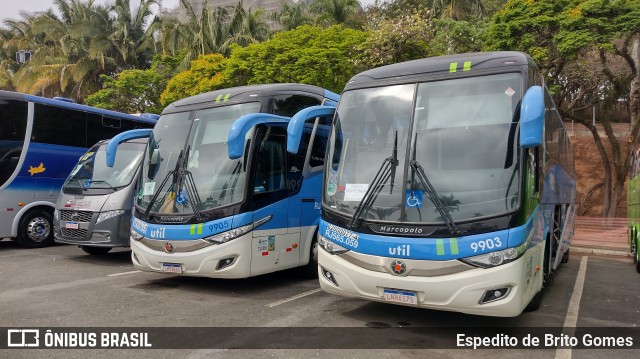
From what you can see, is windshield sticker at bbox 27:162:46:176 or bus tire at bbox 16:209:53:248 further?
windshield sticker at bbox 27:162:46:176

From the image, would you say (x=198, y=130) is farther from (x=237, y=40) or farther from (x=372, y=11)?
(x=372, y=11)

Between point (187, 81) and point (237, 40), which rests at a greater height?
point (237, 40)

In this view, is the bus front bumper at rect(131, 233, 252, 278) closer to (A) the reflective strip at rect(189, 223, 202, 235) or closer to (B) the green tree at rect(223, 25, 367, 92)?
(A) the reflective strip at rect(189, 223, 202, 235)

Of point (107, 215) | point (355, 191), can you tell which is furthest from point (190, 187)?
point (107, 215)

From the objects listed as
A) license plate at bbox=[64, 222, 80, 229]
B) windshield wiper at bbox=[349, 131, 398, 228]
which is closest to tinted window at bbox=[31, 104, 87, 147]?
license plate at bbox=[64, 222, 80, 229]

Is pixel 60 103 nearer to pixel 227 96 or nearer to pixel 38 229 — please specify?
pixel 38 229

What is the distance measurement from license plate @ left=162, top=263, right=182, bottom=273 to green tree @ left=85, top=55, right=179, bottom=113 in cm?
2316

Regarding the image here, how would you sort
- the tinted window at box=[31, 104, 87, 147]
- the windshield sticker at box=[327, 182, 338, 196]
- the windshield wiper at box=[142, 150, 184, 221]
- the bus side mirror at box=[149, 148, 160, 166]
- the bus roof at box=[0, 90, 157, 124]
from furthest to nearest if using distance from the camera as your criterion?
the tinted window at box=[31, 104, 87, 147] → the bus roof at box=[0, 90, 157, 124] → the bus side mirror at box=[149, 148, 160, 166] → the windshield wiper at box=[142, 150, 184, 221] → the windshield sticker at box=[327, 182, 338, 196]

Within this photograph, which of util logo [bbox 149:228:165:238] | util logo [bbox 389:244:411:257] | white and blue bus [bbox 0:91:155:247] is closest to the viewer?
util logo [bbox 389:244:411:257]

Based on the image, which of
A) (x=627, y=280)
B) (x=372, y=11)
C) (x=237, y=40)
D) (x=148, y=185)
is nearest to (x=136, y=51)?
(x=237, y=40)

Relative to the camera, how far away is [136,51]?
3588 cm

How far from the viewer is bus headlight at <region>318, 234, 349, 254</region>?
5748 millimetres

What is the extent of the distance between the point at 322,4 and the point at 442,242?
26289 millimetres

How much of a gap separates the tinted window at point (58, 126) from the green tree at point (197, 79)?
34.3ft
